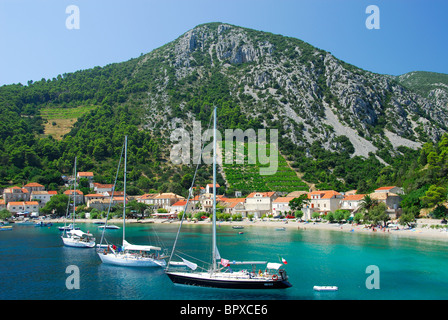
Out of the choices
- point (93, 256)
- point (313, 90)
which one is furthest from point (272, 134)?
point (93, 256)

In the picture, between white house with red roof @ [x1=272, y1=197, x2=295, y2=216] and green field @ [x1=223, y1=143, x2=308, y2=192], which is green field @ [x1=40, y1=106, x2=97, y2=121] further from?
white house with red roof @ [x1=272, y1=197, x2=295, y2=216]

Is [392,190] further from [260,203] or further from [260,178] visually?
[260,178]

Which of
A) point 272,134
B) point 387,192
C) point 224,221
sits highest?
point 272,134

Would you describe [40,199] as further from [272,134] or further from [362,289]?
[362,289]

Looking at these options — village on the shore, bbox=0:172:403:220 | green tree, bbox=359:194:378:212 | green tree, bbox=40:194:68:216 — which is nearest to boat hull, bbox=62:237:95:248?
village on the shore, bbox=0:172:403:220

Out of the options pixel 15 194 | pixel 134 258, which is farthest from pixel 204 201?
pixel 134 258

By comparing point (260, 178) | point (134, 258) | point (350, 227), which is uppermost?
point (260, 178)
